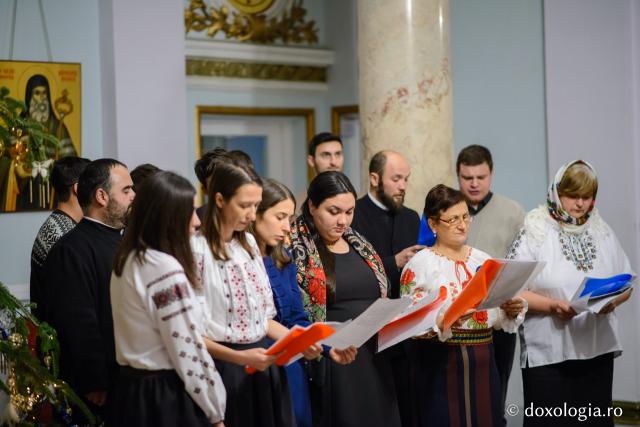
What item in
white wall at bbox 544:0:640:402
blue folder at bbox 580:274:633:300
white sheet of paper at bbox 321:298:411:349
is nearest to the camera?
white sheet of paper at bbox 321:298:411:349

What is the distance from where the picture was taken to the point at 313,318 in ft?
11.7

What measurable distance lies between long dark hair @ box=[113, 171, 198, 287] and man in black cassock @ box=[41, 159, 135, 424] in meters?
0.81

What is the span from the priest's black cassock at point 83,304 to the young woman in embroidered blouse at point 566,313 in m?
1.85

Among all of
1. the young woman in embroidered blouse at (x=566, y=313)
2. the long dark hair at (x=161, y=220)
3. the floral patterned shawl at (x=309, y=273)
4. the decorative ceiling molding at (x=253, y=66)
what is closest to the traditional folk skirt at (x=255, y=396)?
the long dark hair at (x=161, y=220)

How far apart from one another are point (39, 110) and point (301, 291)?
2.43 metres

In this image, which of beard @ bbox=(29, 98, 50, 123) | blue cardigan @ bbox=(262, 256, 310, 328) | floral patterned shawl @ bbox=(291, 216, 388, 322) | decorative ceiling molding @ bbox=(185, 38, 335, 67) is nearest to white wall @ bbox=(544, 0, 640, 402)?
decorative ceiling molding @ bbox=(185, 38, 335, 67)

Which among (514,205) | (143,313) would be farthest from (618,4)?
(143,313)

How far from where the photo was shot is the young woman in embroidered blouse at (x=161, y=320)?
103 inches

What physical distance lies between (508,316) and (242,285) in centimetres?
145

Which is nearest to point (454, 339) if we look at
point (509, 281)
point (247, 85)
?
point (509, 281)

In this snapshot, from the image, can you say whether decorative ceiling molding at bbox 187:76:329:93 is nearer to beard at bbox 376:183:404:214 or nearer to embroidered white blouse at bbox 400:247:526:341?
beard at bbox 376:183:404:214

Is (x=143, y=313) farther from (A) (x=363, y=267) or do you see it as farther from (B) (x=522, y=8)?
(B) (x=522, y=8)

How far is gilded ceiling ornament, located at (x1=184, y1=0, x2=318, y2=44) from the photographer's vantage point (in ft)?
22.8

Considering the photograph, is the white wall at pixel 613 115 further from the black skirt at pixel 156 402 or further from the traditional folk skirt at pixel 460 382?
the black skirt at pixel 156 402
